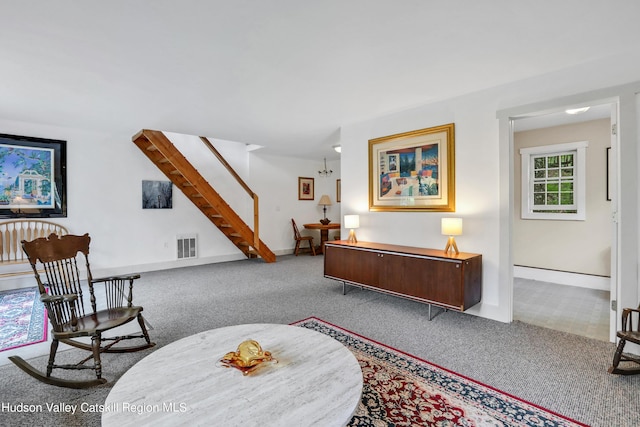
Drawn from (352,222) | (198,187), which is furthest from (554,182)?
(198,187)

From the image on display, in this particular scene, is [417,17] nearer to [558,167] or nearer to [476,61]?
[476,61]

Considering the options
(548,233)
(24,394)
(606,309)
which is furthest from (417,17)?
(548,233)

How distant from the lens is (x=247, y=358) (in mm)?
1689

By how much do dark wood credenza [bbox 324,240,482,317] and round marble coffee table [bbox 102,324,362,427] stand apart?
5.96 ft

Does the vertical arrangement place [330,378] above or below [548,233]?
below

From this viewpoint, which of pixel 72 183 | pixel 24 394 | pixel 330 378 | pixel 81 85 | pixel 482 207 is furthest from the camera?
pixel 72 183

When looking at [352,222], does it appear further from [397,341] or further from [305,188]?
[305,188]

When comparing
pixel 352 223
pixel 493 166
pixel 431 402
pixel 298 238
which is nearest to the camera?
pixel 431 402

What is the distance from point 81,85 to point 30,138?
2.70 metres

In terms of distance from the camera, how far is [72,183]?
5.41 meters

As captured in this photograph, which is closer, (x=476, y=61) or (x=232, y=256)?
(x=476, y=61)

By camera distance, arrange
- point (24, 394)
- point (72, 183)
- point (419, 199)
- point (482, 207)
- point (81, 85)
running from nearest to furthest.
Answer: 1. point (24, 394)
2. point (81, 85)
3. point (482, 207)
4. point (419, 199)
5. point (72, 183)

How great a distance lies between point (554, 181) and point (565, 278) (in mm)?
1558

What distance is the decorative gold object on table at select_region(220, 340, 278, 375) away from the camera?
1.67m
